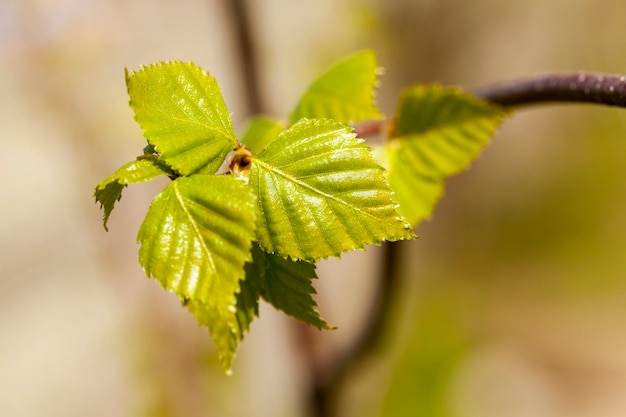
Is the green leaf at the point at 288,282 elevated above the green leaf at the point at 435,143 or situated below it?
below

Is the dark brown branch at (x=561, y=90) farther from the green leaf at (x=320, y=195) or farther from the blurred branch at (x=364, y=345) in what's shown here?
the blurred branch at (x=364, y=345)

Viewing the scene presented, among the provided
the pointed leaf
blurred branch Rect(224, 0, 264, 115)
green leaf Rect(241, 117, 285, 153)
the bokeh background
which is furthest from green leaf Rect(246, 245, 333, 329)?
the bokeh background

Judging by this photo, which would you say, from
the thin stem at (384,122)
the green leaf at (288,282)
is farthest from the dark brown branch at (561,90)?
the green leaf at (288,282)

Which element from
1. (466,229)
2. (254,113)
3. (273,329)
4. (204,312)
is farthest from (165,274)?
(466,229)

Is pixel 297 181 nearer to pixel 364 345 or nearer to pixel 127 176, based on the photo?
pixel 127 176

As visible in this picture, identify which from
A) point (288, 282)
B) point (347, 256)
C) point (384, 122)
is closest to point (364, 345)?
point (384, 122)

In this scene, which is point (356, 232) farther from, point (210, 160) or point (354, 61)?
point (354, 61)
